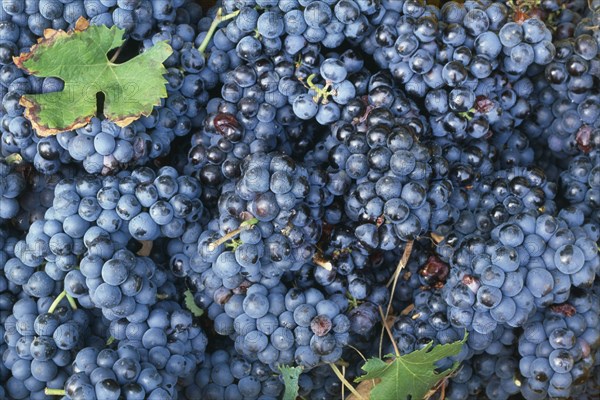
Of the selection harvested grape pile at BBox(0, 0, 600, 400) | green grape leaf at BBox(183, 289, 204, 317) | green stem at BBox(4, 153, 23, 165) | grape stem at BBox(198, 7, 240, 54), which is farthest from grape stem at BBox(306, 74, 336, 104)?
green stem at BBox(4, 153, 23, 165)

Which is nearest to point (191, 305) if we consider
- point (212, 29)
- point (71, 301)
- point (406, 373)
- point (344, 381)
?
point (71, 301)

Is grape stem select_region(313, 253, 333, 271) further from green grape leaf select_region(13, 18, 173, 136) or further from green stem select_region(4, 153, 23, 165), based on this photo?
green stem select_region(4, 153, 23, 165)

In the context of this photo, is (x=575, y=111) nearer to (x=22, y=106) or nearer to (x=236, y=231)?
(x=236, y=231)

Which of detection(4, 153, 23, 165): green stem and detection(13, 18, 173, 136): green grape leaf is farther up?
detection(13, 18, 173, 136): green grape leaf

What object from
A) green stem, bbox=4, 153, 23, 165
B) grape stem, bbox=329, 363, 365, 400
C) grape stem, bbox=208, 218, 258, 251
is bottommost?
grape stem, bbox=329, 363, 365, 400

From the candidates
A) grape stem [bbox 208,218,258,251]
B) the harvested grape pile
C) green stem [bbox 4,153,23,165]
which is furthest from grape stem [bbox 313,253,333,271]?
green stem [bbox 4,153,23,165]

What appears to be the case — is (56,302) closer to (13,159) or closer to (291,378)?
(13,159)

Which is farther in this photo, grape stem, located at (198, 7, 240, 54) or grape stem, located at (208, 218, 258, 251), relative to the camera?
grape stem, located at (198, 7, 240, 54)

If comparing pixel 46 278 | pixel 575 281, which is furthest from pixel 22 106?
pixel 575 281

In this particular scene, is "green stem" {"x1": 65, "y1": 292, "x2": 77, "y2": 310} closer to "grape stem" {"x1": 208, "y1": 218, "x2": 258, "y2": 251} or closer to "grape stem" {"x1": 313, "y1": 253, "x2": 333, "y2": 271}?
"grape stem" {"x1": 208, "y1": 218, "x2": 258, "y2": 251}
